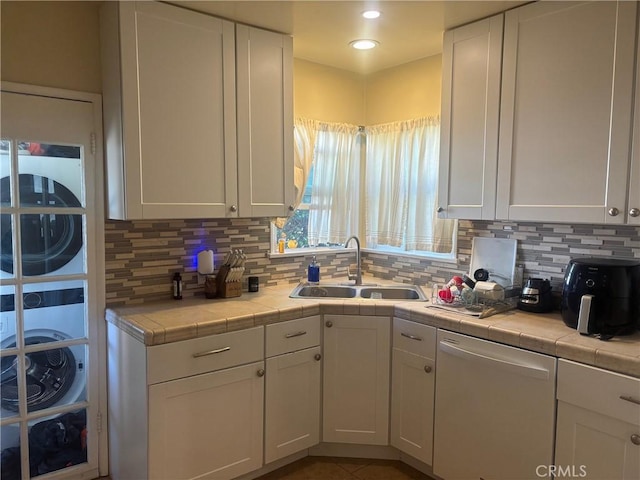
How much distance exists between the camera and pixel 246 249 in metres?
2.96

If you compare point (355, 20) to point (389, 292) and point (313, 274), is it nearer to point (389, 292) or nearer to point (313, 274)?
point (313, 274)

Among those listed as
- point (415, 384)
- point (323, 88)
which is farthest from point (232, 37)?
point (415, 384)

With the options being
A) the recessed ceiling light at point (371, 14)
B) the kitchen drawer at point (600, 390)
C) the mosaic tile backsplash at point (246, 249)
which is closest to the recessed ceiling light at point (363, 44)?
the recessed ceiling light at point (371, 14)

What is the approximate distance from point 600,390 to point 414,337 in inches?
34.5

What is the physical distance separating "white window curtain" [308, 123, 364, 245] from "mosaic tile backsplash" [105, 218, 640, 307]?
0.45m

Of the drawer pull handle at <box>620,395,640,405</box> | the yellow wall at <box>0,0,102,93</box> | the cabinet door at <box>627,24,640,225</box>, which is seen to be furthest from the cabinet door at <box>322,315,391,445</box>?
the yellow wall at <box>0,0,102,93</box>

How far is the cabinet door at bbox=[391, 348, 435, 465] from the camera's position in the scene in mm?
2357

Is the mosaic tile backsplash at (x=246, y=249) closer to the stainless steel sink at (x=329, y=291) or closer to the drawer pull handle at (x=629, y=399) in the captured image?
the stainless steel sink at (x=329, y=291)

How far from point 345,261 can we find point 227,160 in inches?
53.9

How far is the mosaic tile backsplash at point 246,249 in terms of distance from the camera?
7.61 ft

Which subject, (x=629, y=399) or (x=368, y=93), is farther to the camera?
(x=368, y=93)

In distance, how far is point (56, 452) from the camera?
2354mm

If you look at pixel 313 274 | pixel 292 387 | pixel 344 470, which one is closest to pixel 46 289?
pixel 292 387

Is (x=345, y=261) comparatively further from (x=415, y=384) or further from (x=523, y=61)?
(x=523, y=61)
